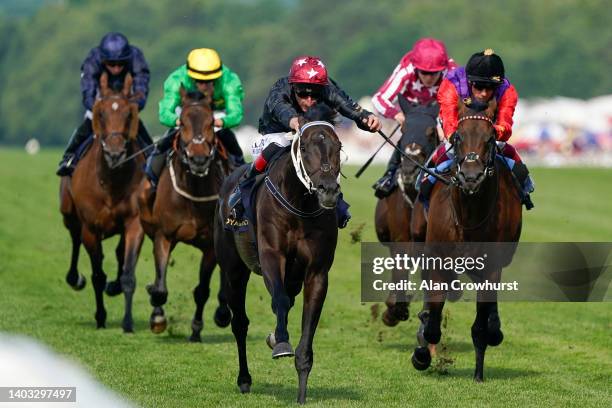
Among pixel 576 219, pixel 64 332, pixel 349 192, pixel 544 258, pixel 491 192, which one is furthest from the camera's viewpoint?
pixel 349 192

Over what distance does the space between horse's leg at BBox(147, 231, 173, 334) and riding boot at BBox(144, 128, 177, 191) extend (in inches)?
25.2

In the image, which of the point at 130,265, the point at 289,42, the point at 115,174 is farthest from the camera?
the point at 289,42

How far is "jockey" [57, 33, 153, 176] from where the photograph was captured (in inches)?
664

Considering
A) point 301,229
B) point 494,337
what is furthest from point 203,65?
point 301,229

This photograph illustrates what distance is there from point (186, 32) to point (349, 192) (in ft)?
361

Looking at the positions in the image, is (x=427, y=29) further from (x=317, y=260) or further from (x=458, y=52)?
(x=317, y=260)

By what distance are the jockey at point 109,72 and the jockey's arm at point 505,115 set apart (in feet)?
18.2

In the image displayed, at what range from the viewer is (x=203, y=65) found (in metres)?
15.4

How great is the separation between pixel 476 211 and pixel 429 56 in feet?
10.5

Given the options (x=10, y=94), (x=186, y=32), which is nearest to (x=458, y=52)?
(x=186, y=32)

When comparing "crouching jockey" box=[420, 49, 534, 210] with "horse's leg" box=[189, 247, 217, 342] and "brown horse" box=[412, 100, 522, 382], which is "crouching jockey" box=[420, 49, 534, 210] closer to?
"brown horse" box=[412, 100, 522, 382]

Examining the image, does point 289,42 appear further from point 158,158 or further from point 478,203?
point 478,203

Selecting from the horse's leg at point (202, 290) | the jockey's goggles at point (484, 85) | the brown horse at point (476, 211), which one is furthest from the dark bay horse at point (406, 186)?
the horse's leg at point (202, 290)

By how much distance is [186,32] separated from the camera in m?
148
